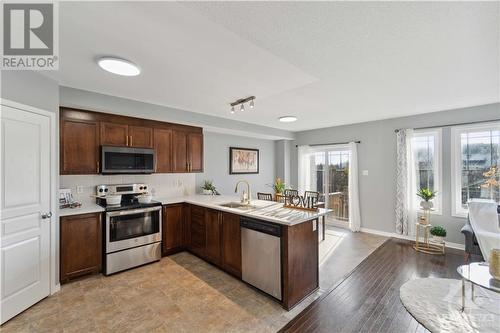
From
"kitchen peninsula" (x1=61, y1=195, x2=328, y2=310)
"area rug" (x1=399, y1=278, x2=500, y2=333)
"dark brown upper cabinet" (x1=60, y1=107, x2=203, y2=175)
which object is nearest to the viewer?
"area rug" (x1=399, y1=278, x2=500, y2=333)

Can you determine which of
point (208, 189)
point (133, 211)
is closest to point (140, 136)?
point (133, 211)

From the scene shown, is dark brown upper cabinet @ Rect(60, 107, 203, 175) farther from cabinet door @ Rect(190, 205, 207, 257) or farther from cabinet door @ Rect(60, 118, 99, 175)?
cabinet door @ Rect(190, 205, 207, 257)

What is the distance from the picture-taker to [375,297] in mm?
2496

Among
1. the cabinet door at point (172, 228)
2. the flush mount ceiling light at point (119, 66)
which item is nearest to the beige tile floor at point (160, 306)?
the cabinet door at point (172, 228)

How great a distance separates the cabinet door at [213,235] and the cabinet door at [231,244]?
12 centimetres

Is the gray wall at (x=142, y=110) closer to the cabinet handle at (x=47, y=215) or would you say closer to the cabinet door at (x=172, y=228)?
the cabinet handle at (x=47, y=215)

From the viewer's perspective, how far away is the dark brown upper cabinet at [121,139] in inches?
116

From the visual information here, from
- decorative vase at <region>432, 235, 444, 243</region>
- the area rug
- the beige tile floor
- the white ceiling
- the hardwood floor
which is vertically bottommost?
the hardwood floor

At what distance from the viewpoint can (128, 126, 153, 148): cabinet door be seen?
350 cm

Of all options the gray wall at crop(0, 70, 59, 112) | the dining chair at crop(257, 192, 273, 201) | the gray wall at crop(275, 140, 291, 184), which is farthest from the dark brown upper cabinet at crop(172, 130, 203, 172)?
the gray wall at crop(275, 140, 291, 184)

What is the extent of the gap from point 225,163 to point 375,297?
3.92 metres

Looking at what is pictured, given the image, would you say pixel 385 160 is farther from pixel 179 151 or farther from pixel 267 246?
pixel 179 151

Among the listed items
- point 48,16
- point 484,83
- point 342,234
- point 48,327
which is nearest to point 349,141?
point 342,234

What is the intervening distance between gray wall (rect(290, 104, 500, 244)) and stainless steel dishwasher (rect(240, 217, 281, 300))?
11.9 ft
